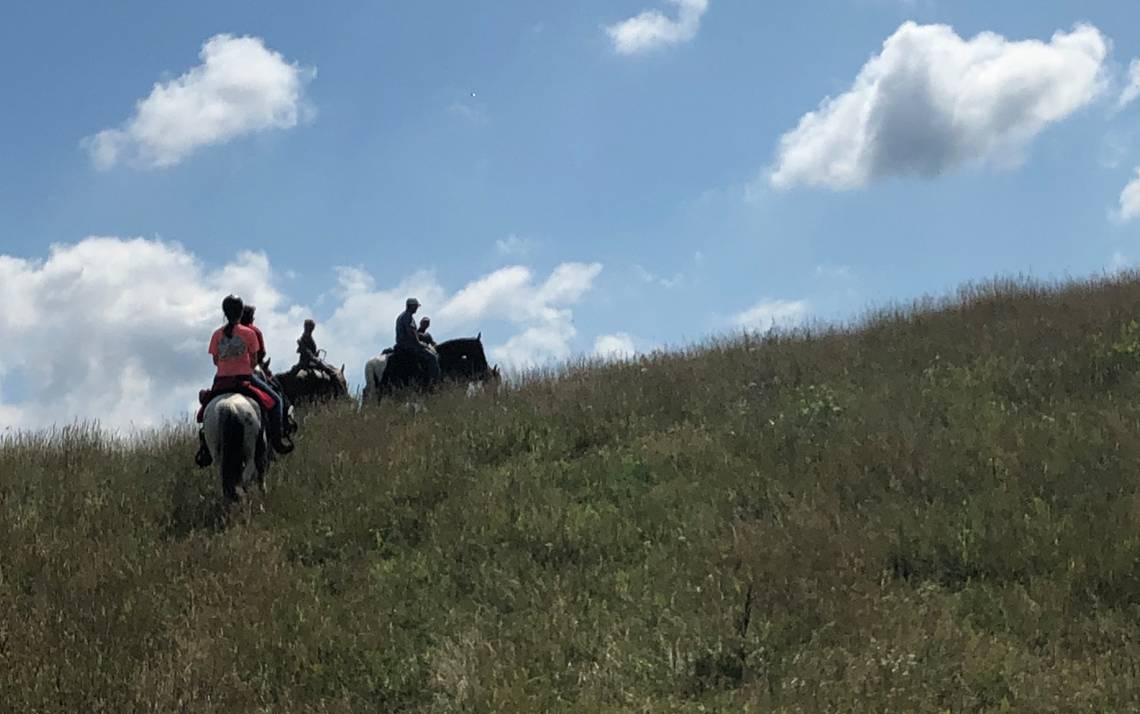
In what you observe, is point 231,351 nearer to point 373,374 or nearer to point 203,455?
point 203,455

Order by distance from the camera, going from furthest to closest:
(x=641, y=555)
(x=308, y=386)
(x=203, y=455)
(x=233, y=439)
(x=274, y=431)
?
1. (x=308, y=386)
2. (x=274, y=431)
3. (x=203, y=455)
4. (x=233, y=439)
5. (x=641, y=555)

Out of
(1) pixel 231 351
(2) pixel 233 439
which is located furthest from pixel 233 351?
(2) pixel 233 439

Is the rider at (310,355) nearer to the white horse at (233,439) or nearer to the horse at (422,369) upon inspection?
the horse at (422,369)

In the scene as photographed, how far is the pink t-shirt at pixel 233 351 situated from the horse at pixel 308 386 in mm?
5447

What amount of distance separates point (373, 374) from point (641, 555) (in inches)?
366

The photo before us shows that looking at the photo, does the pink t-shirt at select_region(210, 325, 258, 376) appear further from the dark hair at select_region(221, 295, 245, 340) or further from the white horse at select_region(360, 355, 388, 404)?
the white horse at select_region(360, 355, 388, 404)

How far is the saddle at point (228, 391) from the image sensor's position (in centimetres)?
951

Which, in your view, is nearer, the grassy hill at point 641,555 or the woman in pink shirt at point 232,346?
the grassy hill at point 641,555

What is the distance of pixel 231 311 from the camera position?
9.50m

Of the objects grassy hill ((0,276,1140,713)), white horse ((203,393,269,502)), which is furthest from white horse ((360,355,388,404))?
white horse ((203,393,269,502))

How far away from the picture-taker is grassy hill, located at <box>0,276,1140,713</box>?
5.39 m

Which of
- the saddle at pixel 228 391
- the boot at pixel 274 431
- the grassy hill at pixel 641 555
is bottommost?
the grassy hill at pixel 641 555

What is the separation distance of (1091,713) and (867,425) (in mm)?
4593

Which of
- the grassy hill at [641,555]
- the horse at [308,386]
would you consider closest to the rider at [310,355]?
the horse at [308,386]
